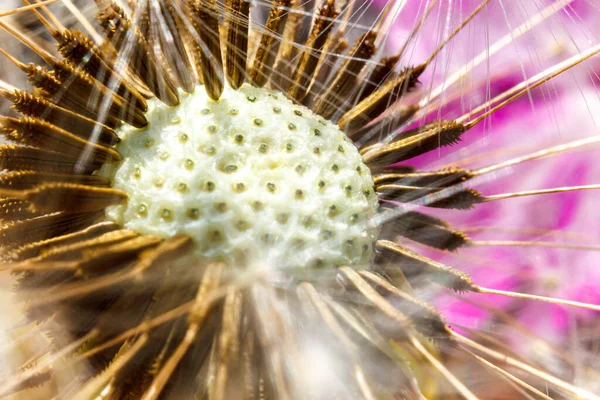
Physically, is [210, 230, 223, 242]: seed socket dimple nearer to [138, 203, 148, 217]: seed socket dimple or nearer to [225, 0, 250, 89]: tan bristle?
[138, 203, 148, 217]: seed socket dimple

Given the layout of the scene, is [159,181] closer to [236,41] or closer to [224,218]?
[224,218]

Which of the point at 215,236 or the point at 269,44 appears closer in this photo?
the point at 215,236

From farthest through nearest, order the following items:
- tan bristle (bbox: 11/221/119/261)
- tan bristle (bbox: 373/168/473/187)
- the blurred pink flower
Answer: the blurred pink flower, tan bristle (bbox: 373/168/473/187), tan bristle (bbox: 11/221/119/261)

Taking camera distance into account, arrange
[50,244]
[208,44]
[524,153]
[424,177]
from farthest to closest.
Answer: [524,153]
[424,177]
[208,44]
[50,244]

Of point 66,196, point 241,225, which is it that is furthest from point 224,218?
point 66,196

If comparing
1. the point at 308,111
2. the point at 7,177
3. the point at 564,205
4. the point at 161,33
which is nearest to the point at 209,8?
the point at 161,33

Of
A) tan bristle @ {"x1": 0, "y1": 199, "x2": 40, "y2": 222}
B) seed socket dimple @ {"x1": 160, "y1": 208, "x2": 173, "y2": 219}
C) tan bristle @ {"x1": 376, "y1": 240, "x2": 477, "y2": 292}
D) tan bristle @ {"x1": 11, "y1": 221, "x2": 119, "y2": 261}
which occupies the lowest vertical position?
tan bristle @ {"x1": 11, "y1": 221, "x2": 119, "y2": 261}

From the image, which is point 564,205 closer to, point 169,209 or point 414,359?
point 414,359

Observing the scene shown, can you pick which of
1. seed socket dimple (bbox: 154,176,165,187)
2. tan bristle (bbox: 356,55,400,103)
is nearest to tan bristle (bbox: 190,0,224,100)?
seed socket dimple (bbox: 154,176,165,187)

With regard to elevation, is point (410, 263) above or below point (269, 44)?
below
